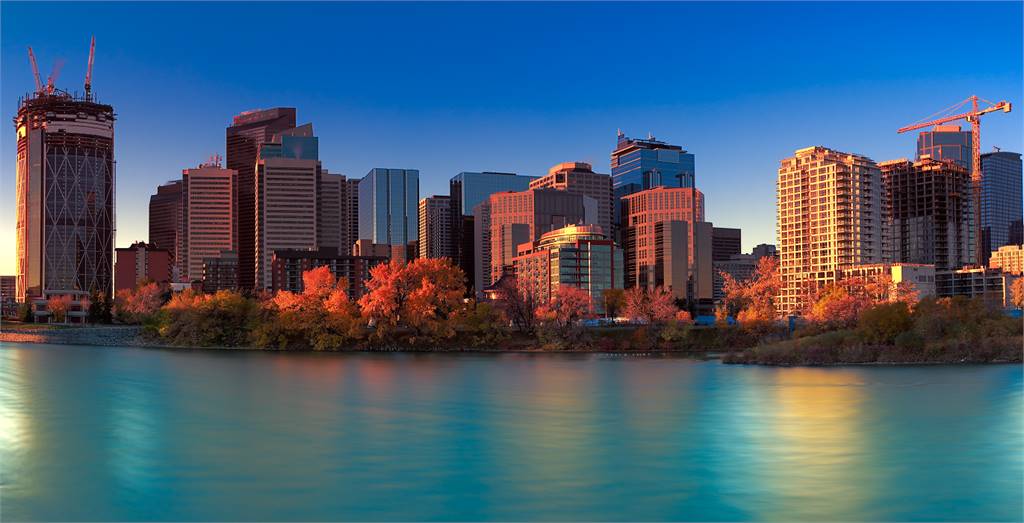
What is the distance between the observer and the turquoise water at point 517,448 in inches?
1045

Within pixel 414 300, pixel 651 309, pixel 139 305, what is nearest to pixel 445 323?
pixel 414 300

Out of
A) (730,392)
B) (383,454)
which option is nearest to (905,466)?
(383,454)

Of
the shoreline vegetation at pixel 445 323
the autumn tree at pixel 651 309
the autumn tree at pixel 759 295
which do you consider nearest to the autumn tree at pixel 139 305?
the shoreline vegetation at pixel 445 323

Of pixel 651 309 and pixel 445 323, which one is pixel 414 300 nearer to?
pixel 445 323

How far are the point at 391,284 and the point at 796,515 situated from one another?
87.6 meters

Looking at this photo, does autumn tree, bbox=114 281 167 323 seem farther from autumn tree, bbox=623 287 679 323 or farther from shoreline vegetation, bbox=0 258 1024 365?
autumn tree, bbox=623 287 679 323

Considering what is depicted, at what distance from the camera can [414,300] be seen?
10794 cm

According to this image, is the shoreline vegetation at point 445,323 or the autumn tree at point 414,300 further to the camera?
the shoreline vegetation at point 445,323

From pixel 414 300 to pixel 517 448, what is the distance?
73.3 meters

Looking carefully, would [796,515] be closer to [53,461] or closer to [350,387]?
[53,461]

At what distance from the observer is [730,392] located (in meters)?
57.2

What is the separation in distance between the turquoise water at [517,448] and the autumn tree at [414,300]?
4115cm

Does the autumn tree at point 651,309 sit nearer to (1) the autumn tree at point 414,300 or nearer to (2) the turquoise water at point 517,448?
(1) the autumn tree at point 414,300

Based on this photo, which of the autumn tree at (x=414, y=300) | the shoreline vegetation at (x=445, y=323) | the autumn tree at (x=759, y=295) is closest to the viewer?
the autumn tree at (x=414, y=300)
